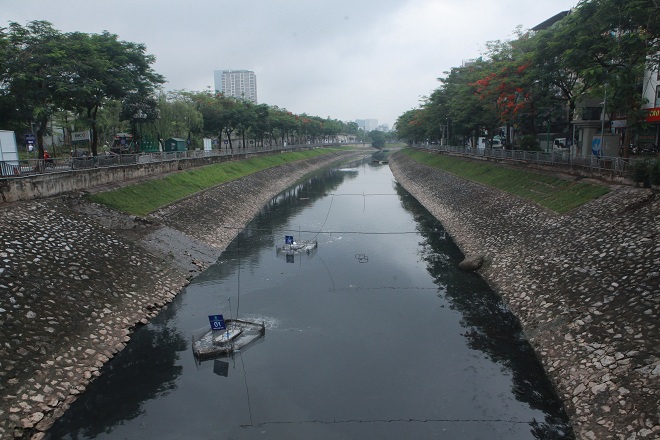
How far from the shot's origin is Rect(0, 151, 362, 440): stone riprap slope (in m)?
13.1

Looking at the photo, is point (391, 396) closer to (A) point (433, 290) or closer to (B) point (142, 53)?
(A) point (433, 290)

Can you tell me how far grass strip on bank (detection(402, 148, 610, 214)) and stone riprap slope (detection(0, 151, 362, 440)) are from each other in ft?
75.2

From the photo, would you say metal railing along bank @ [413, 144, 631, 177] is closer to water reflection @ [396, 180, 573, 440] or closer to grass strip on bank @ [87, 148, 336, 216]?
water reflection @ [396, 180, 573, 440]

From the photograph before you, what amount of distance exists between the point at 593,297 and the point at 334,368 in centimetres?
1005

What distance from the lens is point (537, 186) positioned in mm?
34375

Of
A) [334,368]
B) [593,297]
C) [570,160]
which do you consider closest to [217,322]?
[334,368]

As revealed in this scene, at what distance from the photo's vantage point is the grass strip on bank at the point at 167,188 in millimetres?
30209

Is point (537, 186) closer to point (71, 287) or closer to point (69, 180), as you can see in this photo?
point (71, 287)

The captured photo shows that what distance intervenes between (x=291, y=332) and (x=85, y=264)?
10058mm

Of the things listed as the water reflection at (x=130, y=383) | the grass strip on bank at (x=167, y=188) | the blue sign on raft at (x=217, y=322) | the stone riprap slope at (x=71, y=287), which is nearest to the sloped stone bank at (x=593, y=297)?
the blue sign on raft at (x=217, y=322)

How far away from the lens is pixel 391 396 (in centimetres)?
1427

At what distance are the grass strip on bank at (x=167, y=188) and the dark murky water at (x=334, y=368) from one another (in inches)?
356

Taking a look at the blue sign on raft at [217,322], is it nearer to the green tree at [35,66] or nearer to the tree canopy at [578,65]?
the green tree at [35,66]

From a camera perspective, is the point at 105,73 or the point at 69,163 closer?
the point at 69,163
